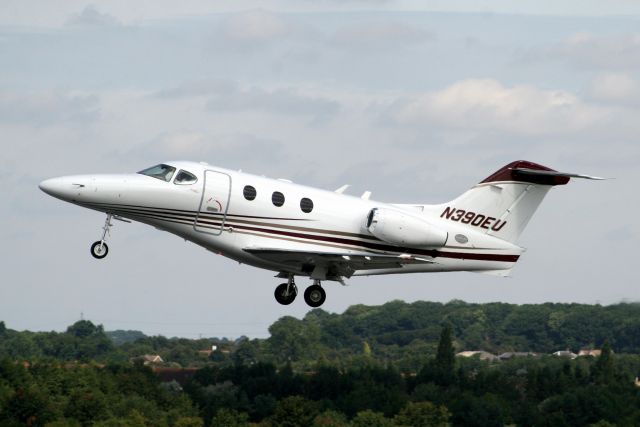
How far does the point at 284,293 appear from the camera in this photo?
45.4 meters

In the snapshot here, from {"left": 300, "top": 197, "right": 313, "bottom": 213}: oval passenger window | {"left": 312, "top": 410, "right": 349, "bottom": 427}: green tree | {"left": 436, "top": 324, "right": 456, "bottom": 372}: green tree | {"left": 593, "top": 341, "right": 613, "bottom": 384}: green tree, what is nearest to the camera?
{"left": 300, "top": 197, "right": 313, "bottom": 213}: oval passenger window

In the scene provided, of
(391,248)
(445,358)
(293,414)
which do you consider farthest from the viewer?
(445,358)

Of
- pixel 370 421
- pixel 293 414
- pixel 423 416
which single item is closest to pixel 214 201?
pixel 293 414

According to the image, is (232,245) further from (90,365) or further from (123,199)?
(90,365)

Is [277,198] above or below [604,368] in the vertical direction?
below

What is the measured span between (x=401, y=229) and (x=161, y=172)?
7880mm

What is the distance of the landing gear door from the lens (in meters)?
43.3

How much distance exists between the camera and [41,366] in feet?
597

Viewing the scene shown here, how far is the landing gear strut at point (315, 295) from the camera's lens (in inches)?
1783

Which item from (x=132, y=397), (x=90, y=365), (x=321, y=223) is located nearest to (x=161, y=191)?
(x=321, y=223)

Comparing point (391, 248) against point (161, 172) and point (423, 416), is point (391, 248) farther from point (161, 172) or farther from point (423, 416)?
point (423, 416)

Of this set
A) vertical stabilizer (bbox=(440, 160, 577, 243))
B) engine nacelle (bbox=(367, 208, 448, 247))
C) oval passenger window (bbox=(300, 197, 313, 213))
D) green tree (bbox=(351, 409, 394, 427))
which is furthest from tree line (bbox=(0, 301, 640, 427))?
oval passenger window (bbox=(300, 197, 313, 213))

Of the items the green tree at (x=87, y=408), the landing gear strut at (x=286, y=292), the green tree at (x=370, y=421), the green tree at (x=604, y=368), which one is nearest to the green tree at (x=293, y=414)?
the green tree at (x=370, y=421)

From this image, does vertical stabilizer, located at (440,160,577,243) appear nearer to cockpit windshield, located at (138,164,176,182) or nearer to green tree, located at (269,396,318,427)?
cockpit windshield, located at (138,164,176,182)
